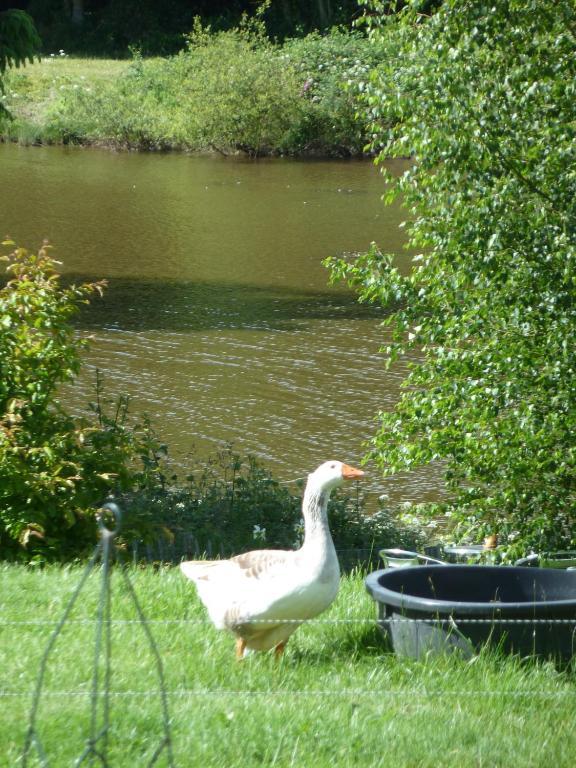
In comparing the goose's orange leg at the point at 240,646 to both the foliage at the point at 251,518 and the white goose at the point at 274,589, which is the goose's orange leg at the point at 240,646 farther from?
the foliage at the point at 251,518

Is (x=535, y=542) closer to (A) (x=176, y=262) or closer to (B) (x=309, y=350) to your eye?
(B) (x=309, y=350)

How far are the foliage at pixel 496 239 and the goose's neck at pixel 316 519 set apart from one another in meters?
3.00

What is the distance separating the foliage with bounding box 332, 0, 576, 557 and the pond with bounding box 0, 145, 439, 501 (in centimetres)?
378

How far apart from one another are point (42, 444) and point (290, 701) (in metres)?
3.91

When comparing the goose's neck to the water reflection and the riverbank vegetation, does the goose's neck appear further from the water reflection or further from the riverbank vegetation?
the water reflection

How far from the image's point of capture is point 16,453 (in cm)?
779

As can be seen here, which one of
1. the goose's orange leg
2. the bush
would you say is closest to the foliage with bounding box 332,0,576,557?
the goose's orange leg

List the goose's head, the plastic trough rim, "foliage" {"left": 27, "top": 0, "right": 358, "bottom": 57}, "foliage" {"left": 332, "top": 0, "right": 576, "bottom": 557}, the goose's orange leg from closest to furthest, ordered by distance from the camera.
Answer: the plastic trough rim → the goose's orange leg → the goose's head → "foliage" {"left": 332, "top": 0, "right": 576, "bottom": 557} → "foliage" {"left": 27, "top": 0, "right": 358, "bottom": 57}

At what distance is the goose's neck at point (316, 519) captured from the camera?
517cm

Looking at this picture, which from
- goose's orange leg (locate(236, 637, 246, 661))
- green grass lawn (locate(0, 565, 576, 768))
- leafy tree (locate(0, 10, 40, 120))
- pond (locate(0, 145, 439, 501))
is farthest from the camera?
leafy tree (locate(0, 10, 40, 120))

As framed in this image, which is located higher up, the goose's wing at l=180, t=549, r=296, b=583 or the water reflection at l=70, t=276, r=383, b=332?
the goose's wing at l=180, t=549, r=296, b=583

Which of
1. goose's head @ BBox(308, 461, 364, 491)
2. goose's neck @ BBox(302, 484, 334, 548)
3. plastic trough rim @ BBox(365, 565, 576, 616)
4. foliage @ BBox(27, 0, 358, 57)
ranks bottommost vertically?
plastic trough rim @ BBox(365, 565, 576, 616)

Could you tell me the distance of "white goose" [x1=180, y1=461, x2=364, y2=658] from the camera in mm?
5016

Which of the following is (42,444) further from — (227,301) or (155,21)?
(155,21)
